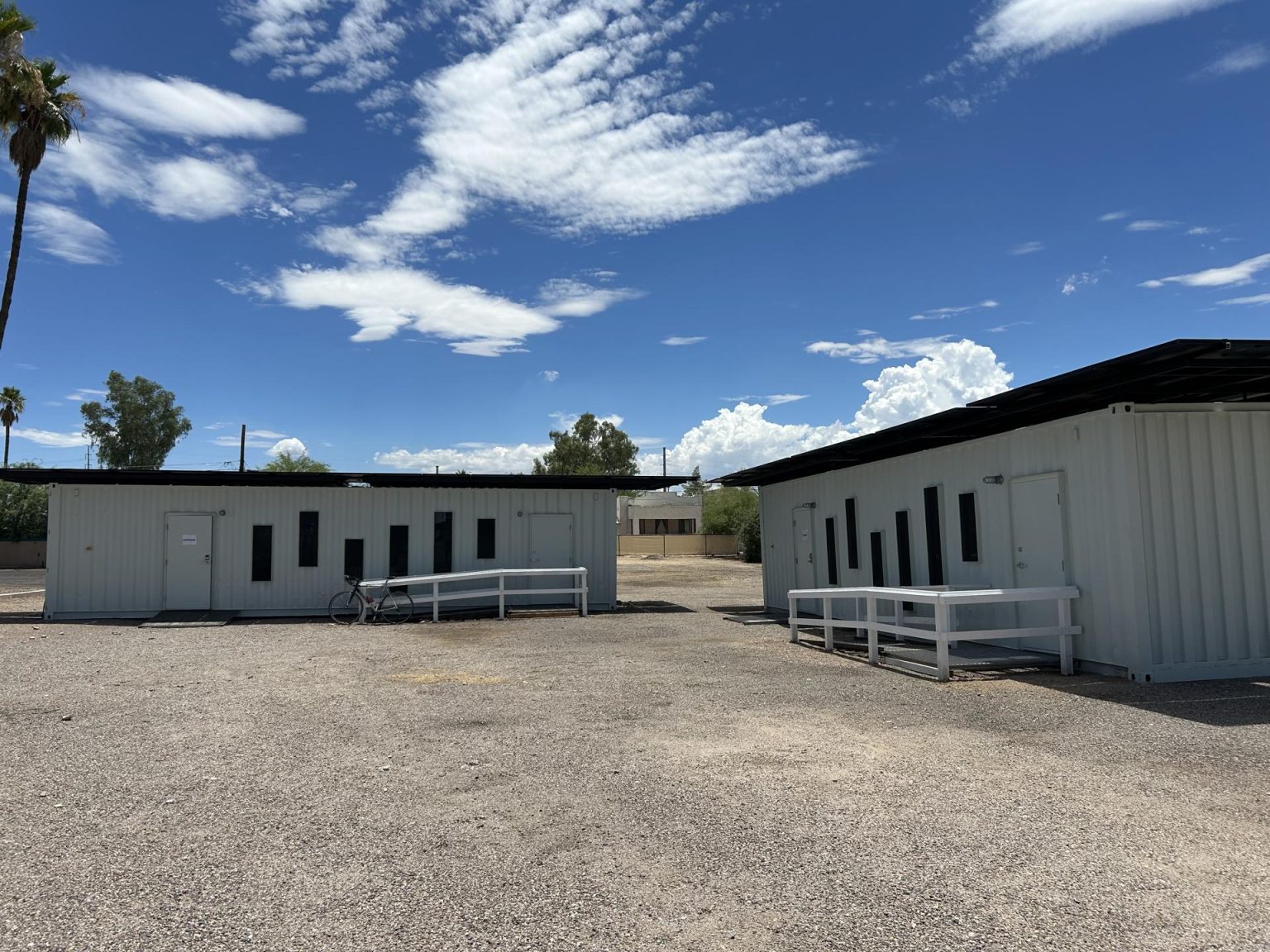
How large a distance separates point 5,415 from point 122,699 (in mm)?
60882

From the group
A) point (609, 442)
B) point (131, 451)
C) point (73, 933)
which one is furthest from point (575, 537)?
point (131, 451)

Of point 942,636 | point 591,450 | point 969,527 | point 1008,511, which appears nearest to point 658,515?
point 591,450

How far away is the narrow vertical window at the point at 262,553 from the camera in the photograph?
1822 centimetres

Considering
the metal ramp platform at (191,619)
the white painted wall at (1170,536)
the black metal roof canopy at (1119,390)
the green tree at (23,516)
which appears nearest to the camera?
the black metal roof canopy at (1119,390)

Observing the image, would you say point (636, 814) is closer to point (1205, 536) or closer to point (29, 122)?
point (1205, 536)

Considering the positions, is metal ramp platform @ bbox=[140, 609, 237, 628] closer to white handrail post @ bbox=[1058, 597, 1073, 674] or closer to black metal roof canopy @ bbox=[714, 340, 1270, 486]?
black metal roof canopy @ bbox=[714, 340, 1270, 486]

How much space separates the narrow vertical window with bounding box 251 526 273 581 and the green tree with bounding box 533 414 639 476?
47.1 metres

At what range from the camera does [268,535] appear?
1825cm

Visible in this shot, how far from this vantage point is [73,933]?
3418 millimetres

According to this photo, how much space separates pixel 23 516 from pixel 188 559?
38088 millimetres

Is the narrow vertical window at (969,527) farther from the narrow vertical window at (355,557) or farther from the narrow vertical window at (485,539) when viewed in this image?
the narrow vertical window at (355,557)

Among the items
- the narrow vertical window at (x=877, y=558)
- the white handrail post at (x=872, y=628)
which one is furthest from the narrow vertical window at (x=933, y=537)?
the white handrail post at (x=872, y=628)

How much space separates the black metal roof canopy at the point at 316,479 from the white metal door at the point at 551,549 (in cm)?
80

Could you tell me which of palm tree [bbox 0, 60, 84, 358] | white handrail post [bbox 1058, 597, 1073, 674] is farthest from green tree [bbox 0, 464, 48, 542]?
white handrail post [bbox 1058, 597, 1073, 674]
